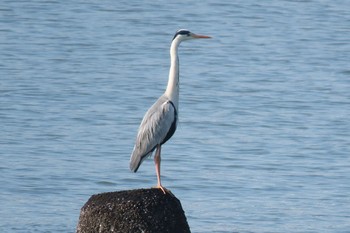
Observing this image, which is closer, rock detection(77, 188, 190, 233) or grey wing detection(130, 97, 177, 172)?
rock detection(77, 188, 190, 233)

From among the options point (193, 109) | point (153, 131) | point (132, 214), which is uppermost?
point (153, 131)

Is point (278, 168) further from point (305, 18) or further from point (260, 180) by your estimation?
point (305, 18)

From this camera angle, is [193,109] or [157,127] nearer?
[157,127]

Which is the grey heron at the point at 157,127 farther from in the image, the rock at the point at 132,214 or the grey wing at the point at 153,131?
the rock at the point at 132,214

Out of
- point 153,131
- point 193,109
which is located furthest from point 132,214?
point 193,109

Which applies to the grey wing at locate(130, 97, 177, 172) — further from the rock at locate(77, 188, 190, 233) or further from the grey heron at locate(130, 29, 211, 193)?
the rock at locate(77, 188, 190, 233)

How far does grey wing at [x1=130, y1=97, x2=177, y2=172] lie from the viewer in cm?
1184

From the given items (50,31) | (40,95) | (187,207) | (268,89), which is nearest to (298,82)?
(268,89)

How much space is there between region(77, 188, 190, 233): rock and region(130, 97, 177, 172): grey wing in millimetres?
1516

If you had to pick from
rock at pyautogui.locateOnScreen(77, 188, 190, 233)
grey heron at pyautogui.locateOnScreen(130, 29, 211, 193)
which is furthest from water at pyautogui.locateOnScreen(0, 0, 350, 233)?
rock at pyautogui.locateOnScreen(77, 188, 190, 233)

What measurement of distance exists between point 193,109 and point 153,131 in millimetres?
10541

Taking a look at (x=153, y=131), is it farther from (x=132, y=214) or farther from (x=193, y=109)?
(x=193, y=109)

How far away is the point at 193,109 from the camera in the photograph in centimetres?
2236

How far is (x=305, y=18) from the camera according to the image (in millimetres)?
33219
